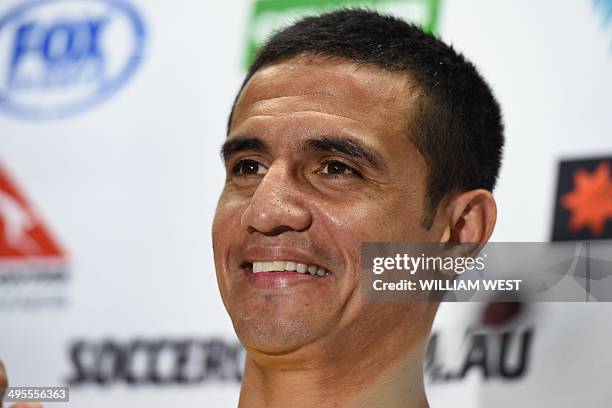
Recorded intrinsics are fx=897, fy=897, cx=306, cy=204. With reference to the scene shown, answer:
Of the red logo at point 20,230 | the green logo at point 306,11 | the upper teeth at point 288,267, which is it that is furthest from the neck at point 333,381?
the red logo at point 20,230

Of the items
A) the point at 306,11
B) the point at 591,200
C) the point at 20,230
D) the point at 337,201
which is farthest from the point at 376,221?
the point at 20,230

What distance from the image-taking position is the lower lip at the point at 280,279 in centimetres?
107

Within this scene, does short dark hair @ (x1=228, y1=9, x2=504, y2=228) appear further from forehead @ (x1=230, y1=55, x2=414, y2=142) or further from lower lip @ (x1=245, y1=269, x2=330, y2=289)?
lower lip @ (x1=245, y1=269, x2=330, y2=289)

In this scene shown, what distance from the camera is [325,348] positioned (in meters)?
1.09

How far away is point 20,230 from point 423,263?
1215mm

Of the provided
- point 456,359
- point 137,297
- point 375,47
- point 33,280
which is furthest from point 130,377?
point 375,47

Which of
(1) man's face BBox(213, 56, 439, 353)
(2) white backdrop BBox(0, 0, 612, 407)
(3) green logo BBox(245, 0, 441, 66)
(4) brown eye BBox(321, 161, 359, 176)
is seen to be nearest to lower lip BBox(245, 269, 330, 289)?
(1) man's face BBox(213, 56, 439, 353)

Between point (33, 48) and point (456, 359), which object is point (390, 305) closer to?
point (456, 359)

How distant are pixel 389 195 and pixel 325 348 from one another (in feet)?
0.68

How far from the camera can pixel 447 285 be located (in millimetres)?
1229

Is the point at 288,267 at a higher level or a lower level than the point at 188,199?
lower

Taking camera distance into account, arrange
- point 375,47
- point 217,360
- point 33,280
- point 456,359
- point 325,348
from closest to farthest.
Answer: point 325,348 < point 375,47 < point 456,359 < point 217,360 < point 33,280

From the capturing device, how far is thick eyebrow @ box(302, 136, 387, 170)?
43.7 inches

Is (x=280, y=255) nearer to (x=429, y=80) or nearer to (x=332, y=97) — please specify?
(x=332, y=97)
